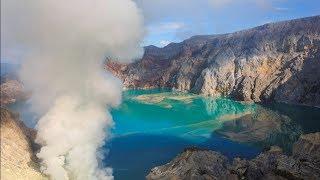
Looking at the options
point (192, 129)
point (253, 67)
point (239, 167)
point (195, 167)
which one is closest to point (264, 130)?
point (192, 129)

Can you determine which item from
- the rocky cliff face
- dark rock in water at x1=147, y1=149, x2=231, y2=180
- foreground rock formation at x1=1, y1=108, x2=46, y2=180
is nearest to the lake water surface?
foreground rock formation at x1=1, y1=108, x2=46, y2=180

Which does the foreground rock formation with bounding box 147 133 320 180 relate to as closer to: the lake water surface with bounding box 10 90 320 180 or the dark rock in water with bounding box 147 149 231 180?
the dark rock in water with bounding box 147 149 231 180

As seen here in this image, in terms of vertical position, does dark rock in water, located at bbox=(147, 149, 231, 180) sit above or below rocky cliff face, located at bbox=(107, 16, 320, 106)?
below

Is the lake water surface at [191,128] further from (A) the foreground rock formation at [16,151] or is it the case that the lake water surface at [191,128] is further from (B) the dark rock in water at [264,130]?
(A) the foreground rock formation at [16,151]

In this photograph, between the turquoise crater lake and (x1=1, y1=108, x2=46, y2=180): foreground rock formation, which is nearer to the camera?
(x1=1, y1=108, x2=46, y2=180): foreground rock formation

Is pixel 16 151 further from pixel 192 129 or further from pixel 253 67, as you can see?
pixel 253 67

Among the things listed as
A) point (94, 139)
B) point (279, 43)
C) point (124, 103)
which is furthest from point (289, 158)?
point (279, 43)
